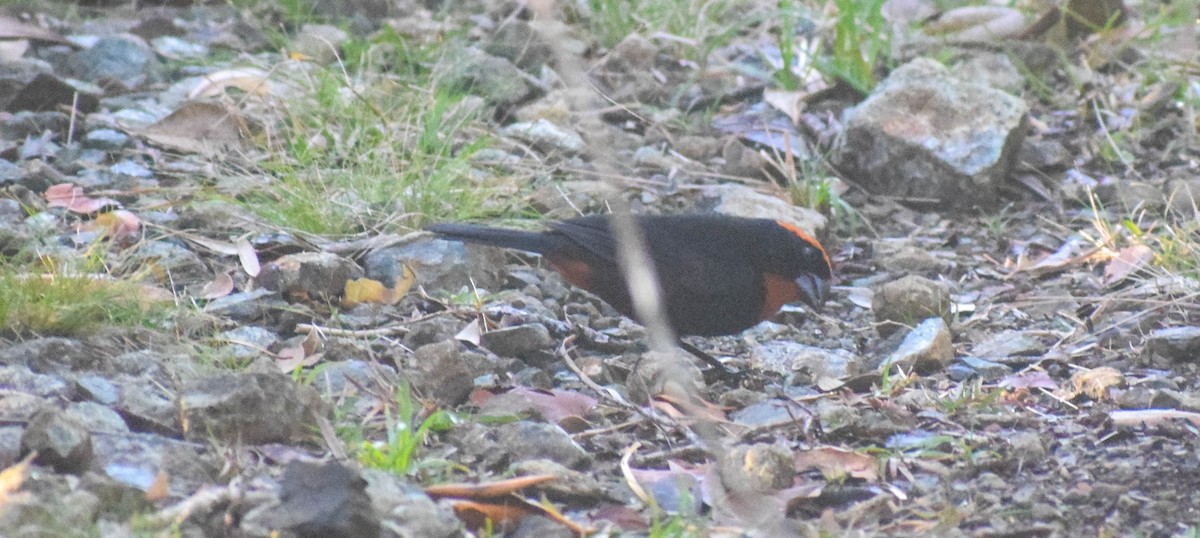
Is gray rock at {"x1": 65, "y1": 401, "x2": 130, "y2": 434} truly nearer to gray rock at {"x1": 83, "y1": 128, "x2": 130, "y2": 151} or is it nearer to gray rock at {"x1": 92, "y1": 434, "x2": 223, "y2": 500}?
gray rock at {"x1": 92, "y1": 434, "x2": 223, "y2": 500}

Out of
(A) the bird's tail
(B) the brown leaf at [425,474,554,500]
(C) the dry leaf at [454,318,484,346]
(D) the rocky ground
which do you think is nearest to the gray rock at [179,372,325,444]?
(D) the rocky ground

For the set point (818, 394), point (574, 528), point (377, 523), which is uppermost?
point (377, 523)

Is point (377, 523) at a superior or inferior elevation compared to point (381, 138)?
superior

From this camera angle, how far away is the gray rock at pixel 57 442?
2.24 m

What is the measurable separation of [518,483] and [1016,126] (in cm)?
317

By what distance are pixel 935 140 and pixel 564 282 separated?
5.17ft

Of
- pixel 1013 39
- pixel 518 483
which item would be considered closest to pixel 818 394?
pixel 518 483

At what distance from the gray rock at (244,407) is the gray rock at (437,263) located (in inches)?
52.5

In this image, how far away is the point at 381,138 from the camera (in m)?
4.65

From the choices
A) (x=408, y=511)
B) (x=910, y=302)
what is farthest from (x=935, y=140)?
(x=408, y=511)

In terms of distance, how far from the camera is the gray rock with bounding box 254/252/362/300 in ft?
12.2

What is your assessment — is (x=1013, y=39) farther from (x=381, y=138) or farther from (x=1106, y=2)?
(x=381, y=138)

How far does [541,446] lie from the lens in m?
2.76

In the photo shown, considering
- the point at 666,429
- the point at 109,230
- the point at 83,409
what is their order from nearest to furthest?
the point at 83,409, the point at 666,429, the point at 109,230
